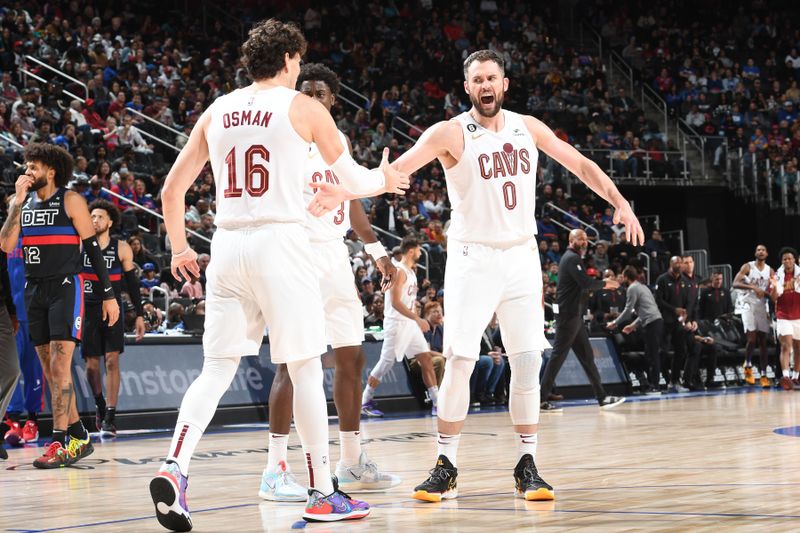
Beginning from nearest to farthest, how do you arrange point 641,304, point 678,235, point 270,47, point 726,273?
point 270,47
point 641,304
point 726,273
point 678,235

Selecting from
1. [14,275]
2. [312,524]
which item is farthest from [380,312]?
[312,524]

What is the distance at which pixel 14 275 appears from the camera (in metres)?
9.14

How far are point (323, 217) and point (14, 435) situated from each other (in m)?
5.23

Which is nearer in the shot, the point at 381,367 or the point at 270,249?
the point at 270,249

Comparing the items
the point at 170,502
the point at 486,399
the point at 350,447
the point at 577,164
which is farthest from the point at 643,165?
the point at 170,502

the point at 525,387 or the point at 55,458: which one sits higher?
the point at 525,387

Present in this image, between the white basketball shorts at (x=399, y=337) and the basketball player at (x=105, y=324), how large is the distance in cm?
290

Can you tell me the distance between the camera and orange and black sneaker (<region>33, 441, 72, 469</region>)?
7.74 meters

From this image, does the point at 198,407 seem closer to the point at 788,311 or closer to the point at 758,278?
the point at 788,311

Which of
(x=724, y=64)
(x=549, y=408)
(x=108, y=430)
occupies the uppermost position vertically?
(x=724, y=64)

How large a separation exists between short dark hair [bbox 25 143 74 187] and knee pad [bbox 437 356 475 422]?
3.88 meters

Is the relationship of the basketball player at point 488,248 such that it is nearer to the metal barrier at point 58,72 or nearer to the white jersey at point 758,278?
the white jersey at point 758,278

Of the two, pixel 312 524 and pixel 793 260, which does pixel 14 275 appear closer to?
pixel 312 524

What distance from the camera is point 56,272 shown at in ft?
26.0
